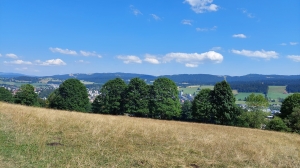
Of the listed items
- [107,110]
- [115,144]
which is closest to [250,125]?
[107,110]

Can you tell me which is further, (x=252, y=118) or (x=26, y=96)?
(x=26, y=96)

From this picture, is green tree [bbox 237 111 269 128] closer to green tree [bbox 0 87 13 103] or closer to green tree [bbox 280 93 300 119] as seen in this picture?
green tree [bbox 280 93 300 119]

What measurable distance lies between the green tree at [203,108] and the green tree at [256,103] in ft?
36.4

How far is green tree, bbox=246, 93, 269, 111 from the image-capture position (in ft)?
173

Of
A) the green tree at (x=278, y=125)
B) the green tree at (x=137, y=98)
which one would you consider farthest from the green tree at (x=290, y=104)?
the green tree at (x=137, y=98)

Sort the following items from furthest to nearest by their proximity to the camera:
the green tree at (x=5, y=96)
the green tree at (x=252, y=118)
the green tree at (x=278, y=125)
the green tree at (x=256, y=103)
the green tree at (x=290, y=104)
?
the green tree at (x=5, y=96)
the green tree at (x=256, y=103)
the green tree at (x=252, y=118)
the green tree at (x=290, y=104)
the green tree at (x=278, y=125)

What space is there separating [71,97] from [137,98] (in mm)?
17037

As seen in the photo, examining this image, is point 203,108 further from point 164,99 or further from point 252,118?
point 252,118

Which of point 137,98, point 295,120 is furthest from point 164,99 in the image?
point 295,120

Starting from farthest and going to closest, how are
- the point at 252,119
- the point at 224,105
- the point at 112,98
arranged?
the point at 112,98, the point at 252,119, the point at 224,105

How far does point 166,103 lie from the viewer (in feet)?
163

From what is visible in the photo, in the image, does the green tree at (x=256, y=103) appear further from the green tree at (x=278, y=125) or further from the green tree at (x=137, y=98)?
the green tree at (x=137, y=98)

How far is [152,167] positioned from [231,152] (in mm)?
5071

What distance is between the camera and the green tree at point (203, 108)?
49812 mm
